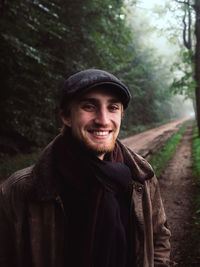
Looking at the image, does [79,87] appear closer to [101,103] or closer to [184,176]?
[101,103]

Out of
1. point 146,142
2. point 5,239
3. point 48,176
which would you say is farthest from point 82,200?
point 146,142

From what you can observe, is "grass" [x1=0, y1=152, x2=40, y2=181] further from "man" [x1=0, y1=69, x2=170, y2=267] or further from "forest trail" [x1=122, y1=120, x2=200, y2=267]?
"man" [x1=0, y1=69, x2=170, y2=267]

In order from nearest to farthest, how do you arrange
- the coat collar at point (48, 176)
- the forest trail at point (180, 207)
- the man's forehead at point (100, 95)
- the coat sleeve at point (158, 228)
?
the coat collar at point (48, 176)
the man's forehead at point (100, 95)
the coat sleeve at point (158, 228)
the forest trail at point (180, 207)

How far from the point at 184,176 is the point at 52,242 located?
6634 millimetres

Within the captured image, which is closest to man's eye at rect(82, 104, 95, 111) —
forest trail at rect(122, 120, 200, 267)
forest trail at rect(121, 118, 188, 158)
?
forest trail at rect(122, 120, 200, 267)

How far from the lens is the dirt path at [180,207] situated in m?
3.36

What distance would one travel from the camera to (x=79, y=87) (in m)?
1.45

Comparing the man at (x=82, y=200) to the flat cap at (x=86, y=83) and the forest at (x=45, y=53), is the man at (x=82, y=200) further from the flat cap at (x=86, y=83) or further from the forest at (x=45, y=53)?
the forest at (x=45, y=53)

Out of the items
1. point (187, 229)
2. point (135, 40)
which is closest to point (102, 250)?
point (187, 229)

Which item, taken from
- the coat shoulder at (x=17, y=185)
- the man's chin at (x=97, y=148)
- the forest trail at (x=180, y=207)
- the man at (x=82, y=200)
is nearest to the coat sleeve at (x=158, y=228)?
the man at (x=82, y=200)

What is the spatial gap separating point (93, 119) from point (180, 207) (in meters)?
4.42

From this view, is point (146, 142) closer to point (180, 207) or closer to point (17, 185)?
point (180, 207)

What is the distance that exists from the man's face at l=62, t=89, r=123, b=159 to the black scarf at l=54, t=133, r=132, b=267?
91 mm

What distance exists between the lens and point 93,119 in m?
1.58
